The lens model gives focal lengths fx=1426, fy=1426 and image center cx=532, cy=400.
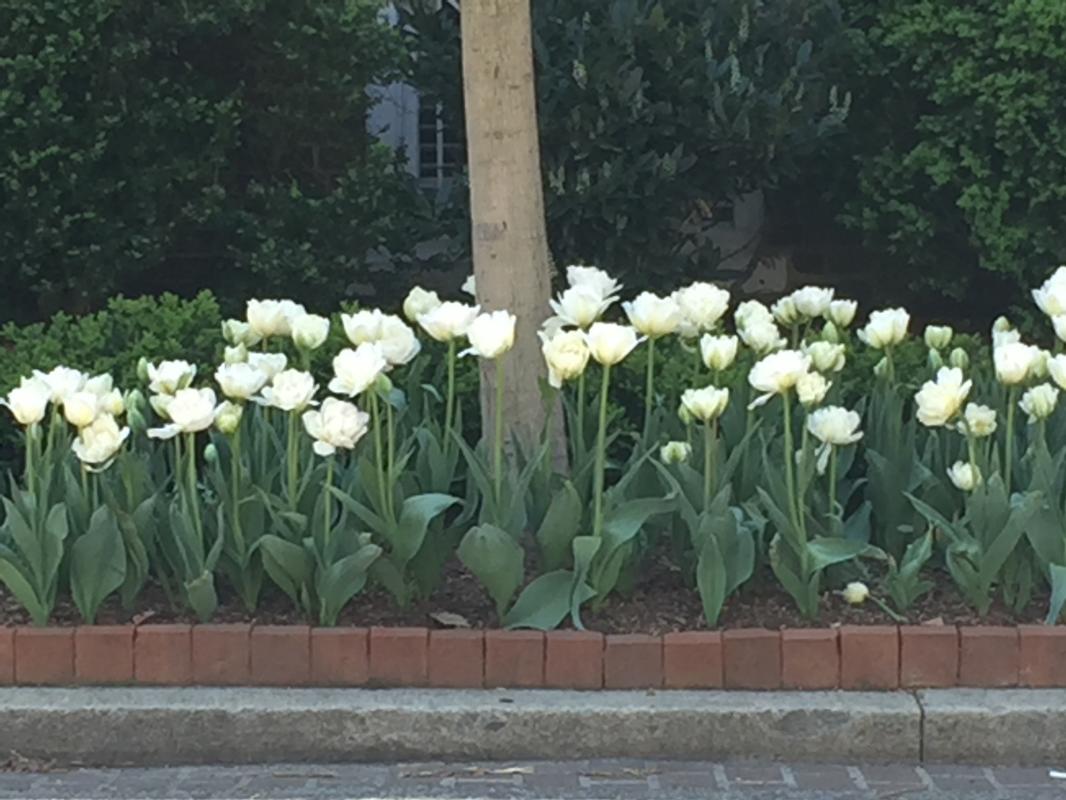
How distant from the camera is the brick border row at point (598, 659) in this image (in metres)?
3.52

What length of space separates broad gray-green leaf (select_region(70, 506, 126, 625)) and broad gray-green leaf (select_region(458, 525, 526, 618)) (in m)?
0.86

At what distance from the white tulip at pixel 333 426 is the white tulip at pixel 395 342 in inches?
12.9

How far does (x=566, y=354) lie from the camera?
3.52 metres

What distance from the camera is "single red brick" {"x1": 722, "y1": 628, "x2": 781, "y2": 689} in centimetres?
352

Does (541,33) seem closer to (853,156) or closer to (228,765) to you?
(853,156)

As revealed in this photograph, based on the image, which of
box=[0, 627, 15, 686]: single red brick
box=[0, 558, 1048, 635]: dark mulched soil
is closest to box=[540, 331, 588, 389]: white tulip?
box=[0, 558, 1048, 635]: dark mulched soil

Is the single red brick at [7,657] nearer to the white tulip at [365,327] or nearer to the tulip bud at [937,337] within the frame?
the white tulip at [365,327]

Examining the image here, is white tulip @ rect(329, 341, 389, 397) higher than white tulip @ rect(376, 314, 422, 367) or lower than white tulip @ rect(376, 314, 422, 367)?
lower

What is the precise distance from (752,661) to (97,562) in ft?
5.40

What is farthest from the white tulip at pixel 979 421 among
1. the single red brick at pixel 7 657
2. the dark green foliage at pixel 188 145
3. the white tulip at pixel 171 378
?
the dark green foliage at pixel 188 145

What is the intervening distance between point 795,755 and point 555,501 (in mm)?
852

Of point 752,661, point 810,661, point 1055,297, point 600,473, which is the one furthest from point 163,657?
point 1055,297

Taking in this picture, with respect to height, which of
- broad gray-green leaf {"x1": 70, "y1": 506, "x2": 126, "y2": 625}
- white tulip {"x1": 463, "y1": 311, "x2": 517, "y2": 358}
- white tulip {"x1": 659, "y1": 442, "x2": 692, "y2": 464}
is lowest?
broad gray-green leaf {"x1": 70, "y1": 506, "x2": 126, "y2": 625}

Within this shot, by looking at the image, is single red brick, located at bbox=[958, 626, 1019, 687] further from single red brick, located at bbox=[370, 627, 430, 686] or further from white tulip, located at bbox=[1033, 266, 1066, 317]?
single red brick, located at bbox=[370, 627, 430, 686]
